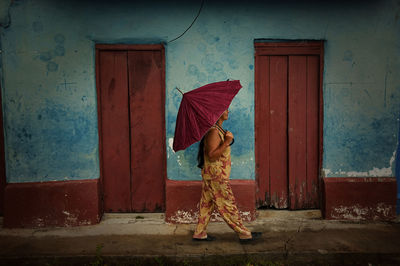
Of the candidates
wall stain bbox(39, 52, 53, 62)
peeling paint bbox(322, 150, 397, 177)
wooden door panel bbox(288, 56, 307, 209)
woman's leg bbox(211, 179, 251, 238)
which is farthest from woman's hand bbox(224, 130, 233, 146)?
wall stain bbox(39, 52, 53, 62)

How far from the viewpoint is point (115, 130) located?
16.6ft

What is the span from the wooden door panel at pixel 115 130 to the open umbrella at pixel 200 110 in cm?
161

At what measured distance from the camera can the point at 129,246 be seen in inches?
163

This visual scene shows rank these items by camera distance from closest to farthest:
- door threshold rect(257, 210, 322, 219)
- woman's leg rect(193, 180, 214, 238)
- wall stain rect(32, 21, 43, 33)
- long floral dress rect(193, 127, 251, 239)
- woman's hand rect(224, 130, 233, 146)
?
woman's hand rect(224, 130, 233, 146), long floral dress rect(193, 127, 251, 239), woman's leg rect(193, 180, 214, 238), wall stain rect(32, 21, 43, 33), door threshold rect(257, 210, 322, 219)

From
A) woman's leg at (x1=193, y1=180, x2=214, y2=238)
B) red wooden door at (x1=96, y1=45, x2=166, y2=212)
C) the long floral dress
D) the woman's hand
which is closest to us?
the woman's hand

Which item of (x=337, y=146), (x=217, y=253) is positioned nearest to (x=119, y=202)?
(x=217, y=253)

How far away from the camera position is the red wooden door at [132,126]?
496 centimetres

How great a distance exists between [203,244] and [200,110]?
1685mm

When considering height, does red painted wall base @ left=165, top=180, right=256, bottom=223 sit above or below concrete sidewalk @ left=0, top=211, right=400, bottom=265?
above

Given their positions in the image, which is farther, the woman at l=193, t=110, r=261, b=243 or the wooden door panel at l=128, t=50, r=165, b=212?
the wooden door panel at l=128, t=50, r=165, b=212

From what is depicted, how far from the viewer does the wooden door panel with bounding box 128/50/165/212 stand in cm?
497

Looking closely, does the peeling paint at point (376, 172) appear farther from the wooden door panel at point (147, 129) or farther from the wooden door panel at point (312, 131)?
the wooden door panel at point (147, 129)

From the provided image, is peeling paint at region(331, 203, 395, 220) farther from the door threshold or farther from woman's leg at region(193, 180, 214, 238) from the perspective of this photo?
woman's leg at region(193, 180, 214, 238)

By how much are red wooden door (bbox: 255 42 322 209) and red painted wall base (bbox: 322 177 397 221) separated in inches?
11.5
